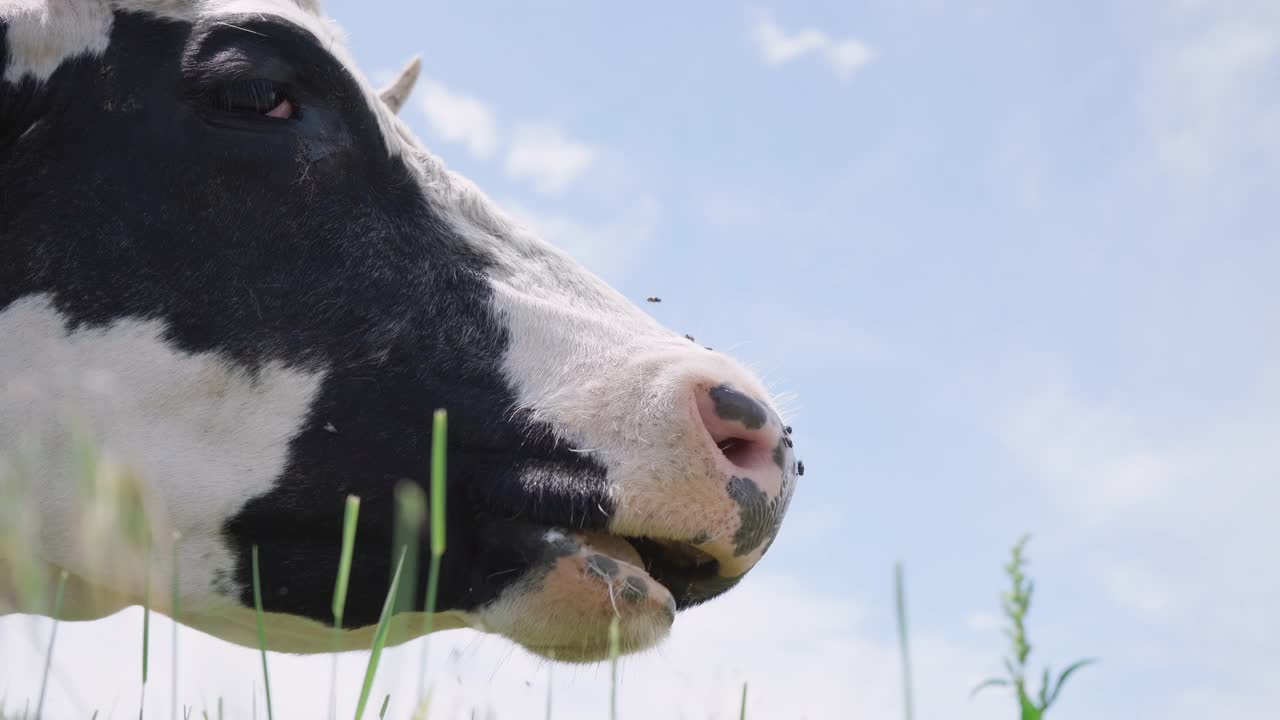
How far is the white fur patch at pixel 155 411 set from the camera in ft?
9.86

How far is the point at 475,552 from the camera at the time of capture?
2.95 m

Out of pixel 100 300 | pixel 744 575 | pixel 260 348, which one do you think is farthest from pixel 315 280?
pixel 744 575

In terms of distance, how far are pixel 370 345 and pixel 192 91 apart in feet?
2.84

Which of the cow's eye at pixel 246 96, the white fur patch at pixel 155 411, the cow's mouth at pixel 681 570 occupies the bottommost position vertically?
the cow's mouth at pixel 681 570

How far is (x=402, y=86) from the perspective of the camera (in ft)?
18.6

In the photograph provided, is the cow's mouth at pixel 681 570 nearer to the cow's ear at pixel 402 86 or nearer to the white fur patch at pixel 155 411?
the white fur patch at pixel 155 411

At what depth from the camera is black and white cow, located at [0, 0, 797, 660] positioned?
288 cm

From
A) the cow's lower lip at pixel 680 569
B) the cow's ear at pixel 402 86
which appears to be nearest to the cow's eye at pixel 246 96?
the cow's lower lip at pixel 680 569

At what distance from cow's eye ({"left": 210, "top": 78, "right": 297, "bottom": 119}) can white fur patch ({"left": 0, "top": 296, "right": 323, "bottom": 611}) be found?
2.07ft

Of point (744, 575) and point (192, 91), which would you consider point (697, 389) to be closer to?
point (744, 575)

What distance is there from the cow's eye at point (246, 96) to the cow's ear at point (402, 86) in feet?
7.94

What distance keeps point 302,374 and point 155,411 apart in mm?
375

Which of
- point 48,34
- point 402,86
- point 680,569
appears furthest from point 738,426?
point 402,86

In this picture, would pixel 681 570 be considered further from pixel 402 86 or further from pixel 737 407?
pixel 402 86
